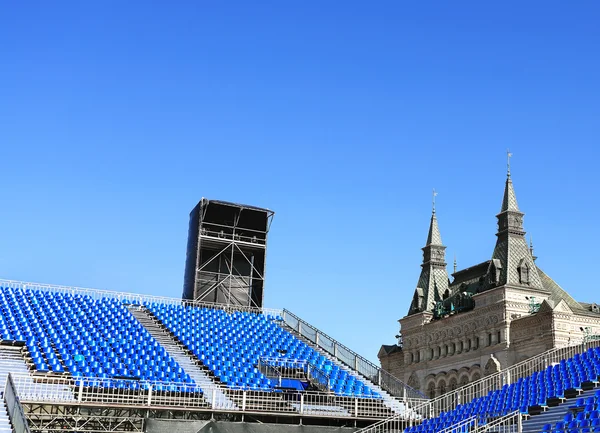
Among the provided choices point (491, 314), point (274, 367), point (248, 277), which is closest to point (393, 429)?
point (274, 367)

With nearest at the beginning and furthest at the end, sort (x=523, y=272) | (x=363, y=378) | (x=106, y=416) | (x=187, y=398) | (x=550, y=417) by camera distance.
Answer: (x=550, y=417), (x=106, y=416), (x=187, y=398), (x=363, y=378), (x=523, y=272)

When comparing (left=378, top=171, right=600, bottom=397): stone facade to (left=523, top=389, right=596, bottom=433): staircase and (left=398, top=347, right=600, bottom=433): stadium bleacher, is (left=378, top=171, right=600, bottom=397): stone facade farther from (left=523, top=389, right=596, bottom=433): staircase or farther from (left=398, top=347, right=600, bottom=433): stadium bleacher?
(left=523, top=389, right=596, bottom=433): staircase

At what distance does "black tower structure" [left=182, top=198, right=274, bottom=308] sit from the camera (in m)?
38.4

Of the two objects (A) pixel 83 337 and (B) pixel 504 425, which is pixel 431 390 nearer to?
(A) pixel 83 337

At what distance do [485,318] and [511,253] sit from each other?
19.5ft

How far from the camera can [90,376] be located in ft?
74.2

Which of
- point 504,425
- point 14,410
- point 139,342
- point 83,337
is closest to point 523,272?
point 139,342

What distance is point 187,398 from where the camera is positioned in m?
22.4

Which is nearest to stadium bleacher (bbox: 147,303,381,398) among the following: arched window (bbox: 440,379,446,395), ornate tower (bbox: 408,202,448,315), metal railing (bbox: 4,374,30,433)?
metal railing (bbox: 4,374,30,433)

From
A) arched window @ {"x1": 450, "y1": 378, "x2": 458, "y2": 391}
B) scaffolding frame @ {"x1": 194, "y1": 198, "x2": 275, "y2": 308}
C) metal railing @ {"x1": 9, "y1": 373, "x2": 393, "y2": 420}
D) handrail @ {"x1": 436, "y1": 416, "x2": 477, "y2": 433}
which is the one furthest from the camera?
arched window @ {"x1": 450, "y1": 378, "x2": 458, "y2": 391}

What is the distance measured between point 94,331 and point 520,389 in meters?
16.7

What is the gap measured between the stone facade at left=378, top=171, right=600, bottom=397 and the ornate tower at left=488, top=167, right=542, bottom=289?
77mm

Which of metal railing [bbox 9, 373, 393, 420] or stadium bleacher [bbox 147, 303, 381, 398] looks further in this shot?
stadium bleacher [bbox 147, 303, 381, 398]

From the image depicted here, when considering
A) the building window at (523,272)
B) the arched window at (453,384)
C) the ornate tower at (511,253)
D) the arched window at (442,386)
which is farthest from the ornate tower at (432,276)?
the building window at (523,272)
